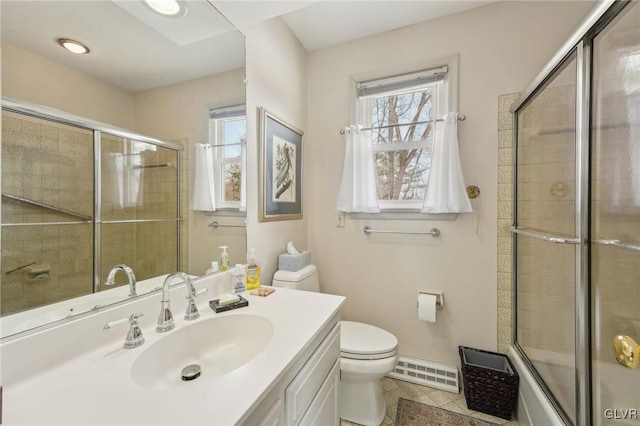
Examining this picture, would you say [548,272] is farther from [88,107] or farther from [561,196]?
[88,107]

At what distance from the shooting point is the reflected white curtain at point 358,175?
186cm

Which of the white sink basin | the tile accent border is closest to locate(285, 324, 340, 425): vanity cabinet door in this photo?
the white sink basin

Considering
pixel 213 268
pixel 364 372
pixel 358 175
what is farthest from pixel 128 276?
pixel 358 175

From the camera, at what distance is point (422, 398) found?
1618 mm

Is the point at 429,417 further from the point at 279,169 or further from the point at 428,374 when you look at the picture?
the point at 279,169

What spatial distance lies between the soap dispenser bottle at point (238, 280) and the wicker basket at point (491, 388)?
1399mm

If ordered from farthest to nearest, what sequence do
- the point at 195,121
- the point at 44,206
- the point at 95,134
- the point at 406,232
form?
1. the point at 406,232
2. the point at 195,121
3. the point at 95,134
4. the point at 44,206

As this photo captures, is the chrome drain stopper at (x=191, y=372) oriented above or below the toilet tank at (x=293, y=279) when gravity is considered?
below

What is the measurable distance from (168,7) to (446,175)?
5.42ft

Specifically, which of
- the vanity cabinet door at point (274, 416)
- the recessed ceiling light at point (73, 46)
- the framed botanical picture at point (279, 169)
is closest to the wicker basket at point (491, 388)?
the vanity cabinet door at point (274, 416)

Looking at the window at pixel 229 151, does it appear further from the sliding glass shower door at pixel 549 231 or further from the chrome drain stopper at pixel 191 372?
the sliding glass shower door at pixel 549 231

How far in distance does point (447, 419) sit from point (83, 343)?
5.79ft

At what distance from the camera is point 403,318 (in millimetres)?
1852

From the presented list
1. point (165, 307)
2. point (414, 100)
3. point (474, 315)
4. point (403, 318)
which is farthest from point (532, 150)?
point (165, 307)
